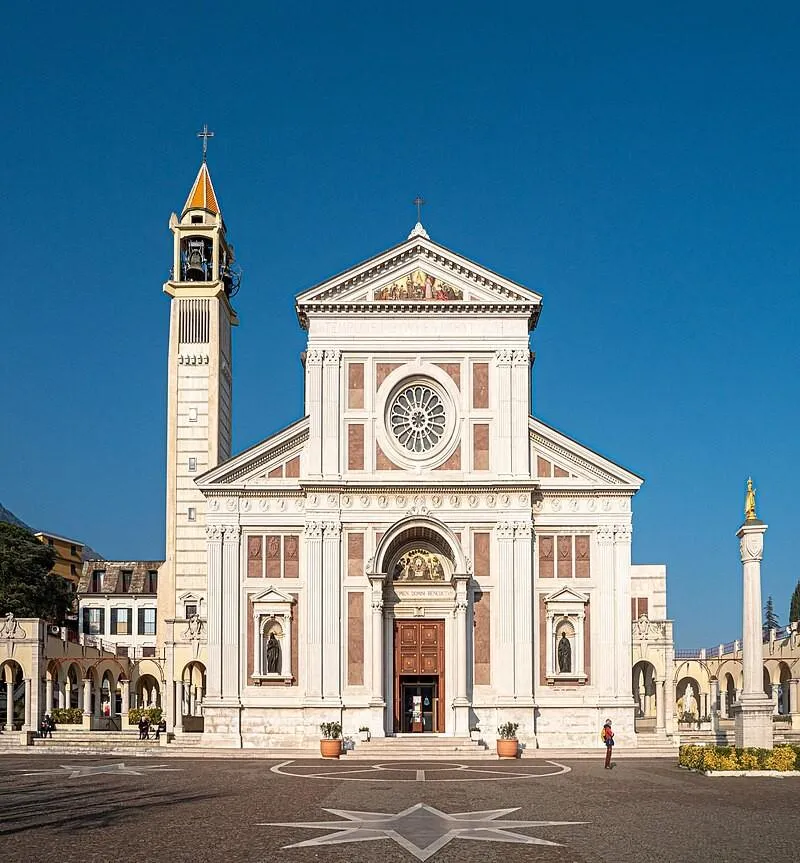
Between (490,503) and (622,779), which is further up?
(490,503)

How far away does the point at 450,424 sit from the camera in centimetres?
4612

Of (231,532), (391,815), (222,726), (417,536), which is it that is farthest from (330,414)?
(391,815)

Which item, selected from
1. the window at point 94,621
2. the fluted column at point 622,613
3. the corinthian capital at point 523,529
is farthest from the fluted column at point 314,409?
the window at point 94,621

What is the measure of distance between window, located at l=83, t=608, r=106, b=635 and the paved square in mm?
58760

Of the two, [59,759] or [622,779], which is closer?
[622,779]

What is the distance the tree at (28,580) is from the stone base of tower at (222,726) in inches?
1263

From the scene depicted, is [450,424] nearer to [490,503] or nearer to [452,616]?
[490,503]

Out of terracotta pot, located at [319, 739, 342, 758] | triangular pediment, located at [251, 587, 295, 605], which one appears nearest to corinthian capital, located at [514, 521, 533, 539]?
triangular pediment, located at [251, 587, 295, 605]

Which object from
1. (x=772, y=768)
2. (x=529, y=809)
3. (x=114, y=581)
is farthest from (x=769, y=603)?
(x=529, y=809)

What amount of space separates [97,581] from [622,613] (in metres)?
60.2

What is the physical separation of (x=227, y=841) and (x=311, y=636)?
84.2 feet

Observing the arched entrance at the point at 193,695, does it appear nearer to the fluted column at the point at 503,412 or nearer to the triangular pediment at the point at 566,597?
the triangular pediment at the point at 566,597

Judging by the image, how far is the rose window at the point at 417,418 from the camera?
46188mm

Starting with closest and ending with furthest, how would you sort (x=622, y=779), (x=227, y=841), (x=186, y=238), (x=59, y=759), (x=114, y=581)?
(x=227, y=841), (x=622, y=779), (x=59, y=759), (x=186, y=238), (x=114, y=581)
